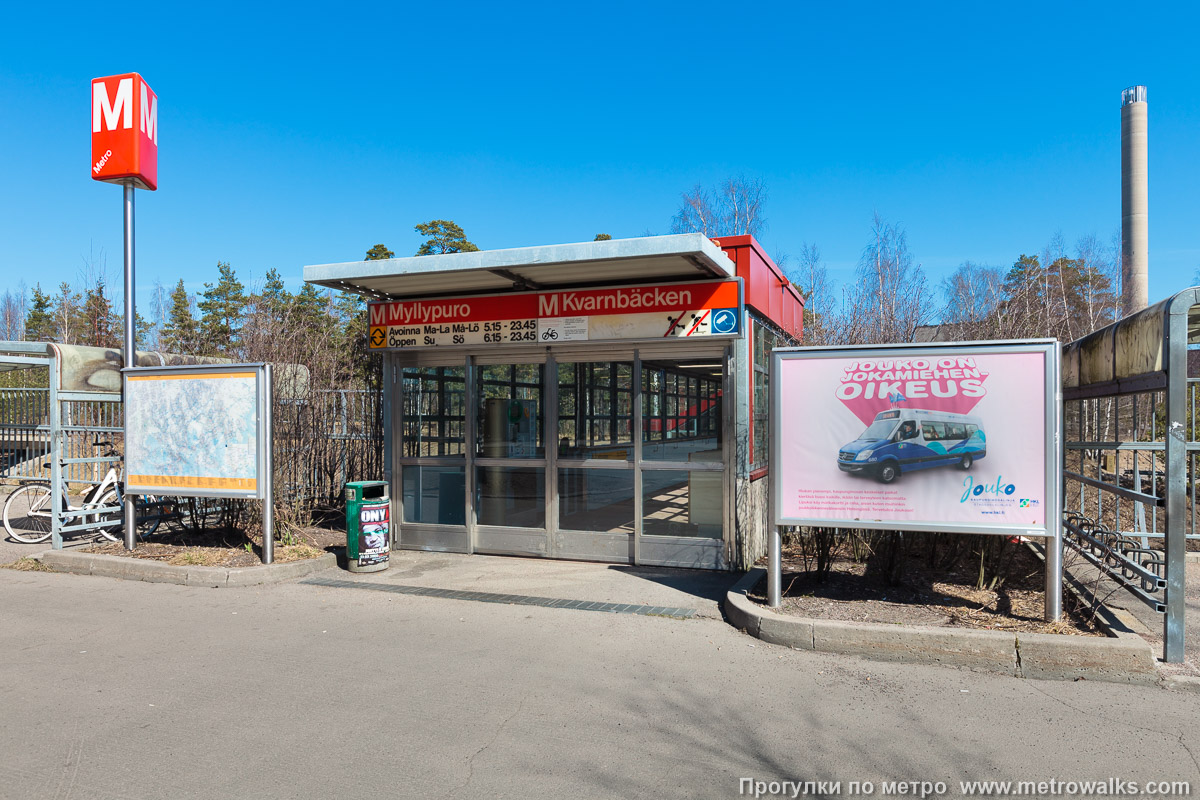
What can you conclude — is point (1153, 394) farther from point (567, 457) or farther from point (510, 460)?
point (510, 460)

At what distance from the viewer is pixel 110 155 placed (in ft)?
29.4

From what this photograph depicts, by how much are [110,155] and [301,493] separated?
453cm

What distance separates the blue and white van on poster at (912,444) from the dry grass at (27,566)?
856cm

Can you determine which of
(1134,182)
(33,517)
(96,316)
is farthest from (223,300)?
(1134,182)

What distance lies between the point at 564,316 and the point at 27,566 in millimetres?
6655

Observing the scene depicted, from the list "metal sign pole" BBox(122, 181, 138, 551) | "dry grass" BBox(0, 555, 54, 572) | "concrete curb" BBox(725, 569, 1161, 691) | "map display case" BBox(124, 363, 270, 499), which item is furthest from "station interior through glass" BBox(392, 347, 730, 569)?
"dry grass" BBox(0, 555, 54, 572)

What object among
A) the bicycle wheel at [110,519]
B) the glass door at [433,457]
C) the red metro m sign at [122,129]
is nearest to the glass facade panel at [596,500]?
the glass door at [433,457]

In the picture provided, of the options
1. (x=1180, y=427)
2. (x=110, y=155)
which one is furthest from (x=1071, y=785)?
(x=110, y=155)

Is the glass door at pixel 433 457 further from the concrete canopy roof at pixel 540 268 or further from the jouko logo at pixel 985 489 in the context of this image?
the jouko logo at pixel 985 489

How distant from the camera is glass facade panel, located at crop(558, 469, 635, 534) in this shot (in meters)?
8.42

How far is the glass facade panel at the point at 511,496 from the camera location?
879cm

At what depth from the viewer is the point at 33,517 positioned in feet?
35.6

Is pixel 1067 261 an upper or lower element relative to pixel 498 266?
upper

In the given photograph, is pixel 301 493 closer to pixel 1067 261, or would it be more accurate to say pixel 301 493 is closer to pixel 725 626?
pixel 725 626
